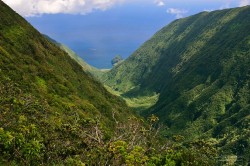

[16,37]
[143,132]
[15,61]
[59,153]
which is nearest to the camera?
[59,153]

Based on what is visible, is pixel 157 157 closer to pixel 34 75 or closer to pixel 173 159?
pixel 173 159

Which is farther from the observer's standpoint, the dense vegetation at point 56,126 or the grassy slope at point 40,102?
the grassy slope at point 40,102

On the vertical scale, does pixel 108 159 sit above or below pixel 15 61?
below

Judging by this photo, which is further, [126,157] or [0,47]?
[0,47]

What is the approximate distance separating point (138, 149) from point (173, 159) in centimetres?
1375

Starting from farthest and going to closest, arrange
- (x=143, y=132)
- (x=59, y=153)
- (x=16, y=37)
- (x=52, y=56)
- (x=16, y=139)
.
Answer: (x=52, y=56), (x=16, y=37), (x=143, y=132), (x=59, y=153), (x=16, y=139)

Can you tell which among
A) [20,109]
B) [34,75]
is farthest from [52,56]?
[20,109]

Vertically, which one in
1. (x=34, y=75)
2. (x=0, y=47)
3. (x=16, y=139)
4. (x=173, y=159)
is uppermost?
(x=0, y=47)

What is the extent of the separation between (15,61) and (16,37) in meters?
33.0

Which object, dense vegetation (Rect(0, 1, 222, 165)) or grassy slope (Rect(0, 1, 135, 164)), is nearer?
dense vegetation (Rect(0, 1, 222, 165))

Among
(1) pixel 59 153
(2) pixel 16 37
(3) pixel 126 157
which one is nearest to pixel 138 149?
(3) pixel 126 157

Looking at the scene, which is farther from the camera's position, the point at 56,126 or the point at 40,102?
the point at 40,102

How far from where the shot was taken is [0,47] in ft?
496

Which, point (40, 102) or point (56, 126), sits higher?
point (40, 102)
